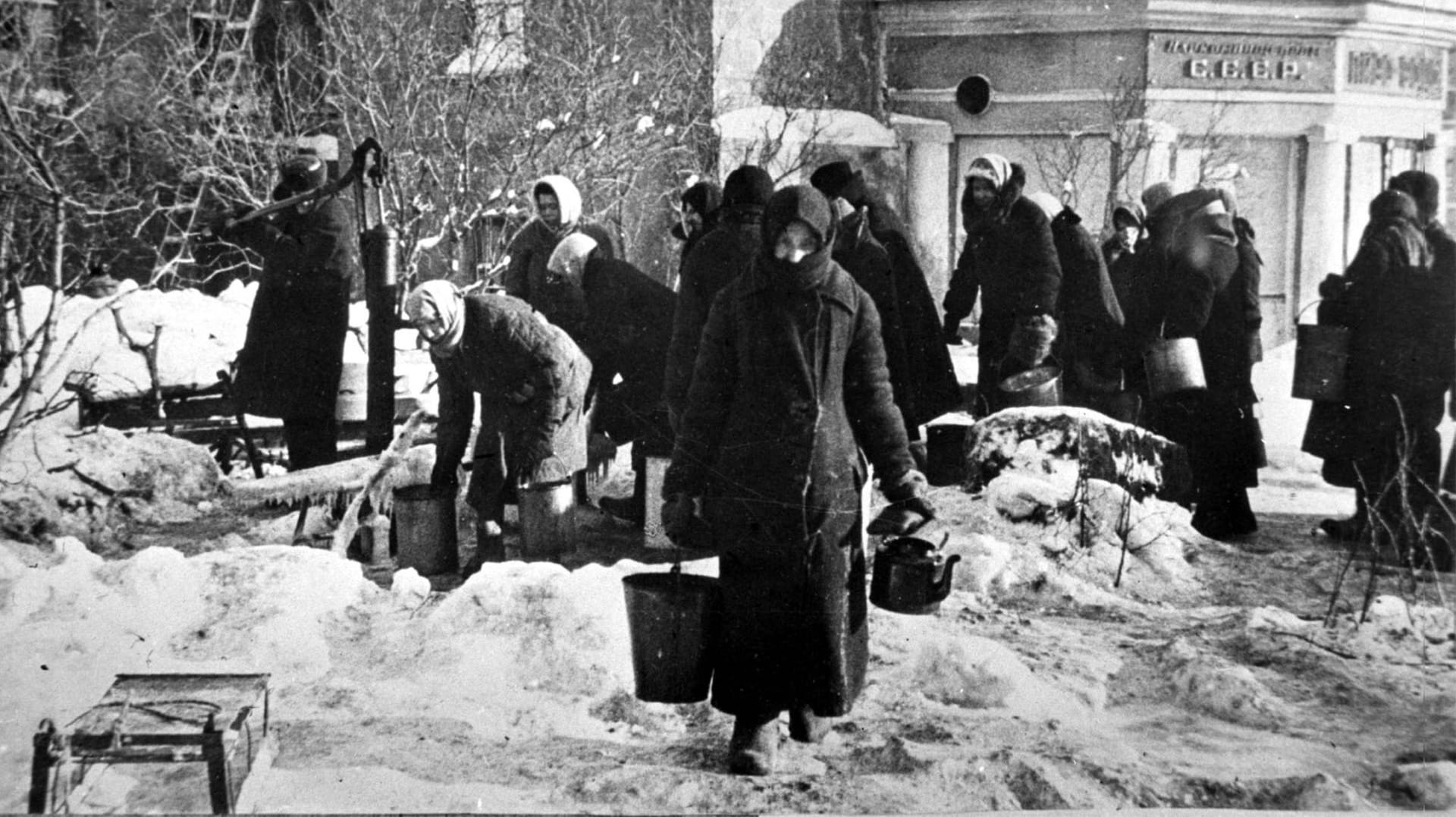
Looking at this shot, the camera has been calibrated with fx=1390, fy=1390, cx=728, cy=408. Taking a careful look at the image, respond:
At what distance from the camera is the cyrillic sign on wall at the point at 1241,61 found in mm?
4320

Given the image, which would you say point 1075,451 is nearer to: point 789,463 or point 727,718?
point 789,463

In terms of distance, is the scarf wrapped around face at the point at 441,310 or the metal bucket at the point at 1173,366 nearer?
the scarf wrapped around face at the point at 441,310

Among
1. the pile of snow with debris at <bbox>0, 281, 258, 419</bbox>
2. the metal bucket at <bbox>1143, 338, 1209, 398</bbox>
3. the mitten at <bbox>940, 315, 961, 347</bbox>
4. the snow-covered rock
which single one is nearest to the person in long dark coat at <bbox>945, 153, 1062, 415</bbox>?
the mitten at <bbox>940, 315, 961, 347</bbox>

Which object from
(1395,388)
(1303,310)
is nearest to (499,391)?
(1303,310)

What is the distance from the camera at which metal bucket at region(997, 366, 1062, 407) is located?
15.1 feet

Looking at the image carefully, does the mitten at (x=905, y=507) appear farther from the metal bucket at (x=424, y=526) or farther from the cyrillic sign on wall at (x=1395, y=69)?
the cyrillic sign on wall at (x=1395, y=69)

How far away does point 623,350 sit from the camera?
15.3ft

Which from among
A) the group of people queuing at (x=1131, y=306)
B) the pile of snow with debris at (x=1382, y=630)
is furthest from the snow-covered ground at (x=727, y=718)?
the group of people queuing at (x=1131, y=306)

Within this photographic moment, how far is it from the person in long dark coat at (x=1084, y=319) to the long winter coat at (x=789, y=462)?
1.13m

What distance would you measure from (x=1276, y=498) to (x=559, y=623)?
7.28 ft

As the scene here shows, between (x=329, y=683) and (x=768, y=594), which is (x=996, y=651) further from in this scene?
(x=329, y=683)

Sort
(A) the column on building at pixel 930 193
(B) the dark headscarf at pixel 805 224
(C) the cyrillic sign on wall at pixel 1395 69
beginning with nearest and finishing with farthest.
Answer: (B) the dark headscarf at pixel 805 224 < (C) the cyrillic sign on wall at pixel 1395 69 < (A) the column on building at pixel 930 193

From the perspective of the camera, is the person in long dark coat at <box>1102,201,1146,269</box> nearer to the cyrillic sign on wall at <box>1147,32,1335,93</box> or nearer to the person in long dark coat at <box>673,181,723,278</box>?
the cyrillic sign on wall at <box>1147,32,1335,93</box>

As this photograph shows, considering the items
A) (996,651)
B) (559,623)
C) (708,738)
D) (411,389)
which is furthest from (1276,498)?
(411,389)
